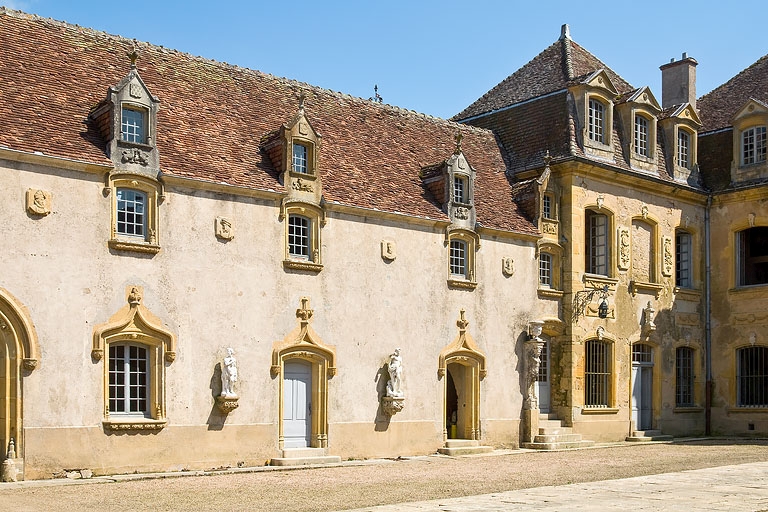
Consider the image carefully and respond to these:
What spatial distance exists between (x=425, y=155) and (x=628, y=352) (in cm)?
836

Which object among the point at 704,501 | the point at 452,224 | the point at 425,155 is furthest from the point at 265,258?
the point at 704,501

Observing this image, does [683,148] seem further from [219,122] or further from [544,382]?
[219,122]

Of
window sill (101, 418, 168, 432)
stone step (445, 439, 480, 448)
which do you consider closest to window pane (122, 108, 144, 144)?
window sill (101, 418, 168, 432)

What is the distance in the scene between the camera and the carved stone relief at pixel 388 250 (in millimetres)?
24469

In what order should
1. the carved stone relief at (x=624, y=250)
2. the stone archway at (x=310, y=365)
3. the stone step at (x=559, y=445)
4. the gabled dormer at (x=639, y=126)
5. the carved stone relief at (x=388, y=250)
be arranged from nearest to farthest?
the stone archway at (x=310, y=365) → the carved stone relief at (x=388, y=250) → the stone step at (x=559, y=445) → the carved stone relief at (x=624, y=250) → the gabled dormer at (x=639, y=126)

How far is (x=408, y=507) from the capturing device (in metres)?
14.2

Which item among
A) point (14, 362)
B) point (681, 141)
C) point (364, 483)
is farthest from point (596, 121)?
point (14, 362)

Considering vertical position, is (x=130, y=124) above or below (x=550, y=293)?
above

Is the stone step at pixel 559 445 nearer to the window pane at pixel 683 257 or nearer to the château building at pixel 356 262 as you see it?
the château building at pixel 356 262

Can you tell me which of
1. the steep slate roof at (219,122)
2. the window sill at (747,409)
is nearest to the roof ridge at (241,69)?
the steep slate roof at (219,122)

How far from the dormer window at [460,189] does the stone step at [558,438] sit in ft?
21.3

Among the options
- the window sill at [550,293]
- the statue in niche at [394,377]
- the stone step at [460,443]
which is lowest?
the stone step at [460,443]

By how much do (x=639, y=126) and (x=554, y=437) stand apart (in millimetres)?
10230

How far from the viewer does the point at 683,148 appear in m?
33.0
